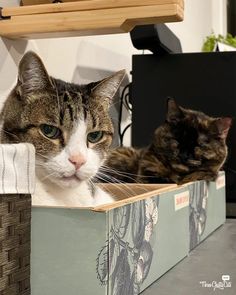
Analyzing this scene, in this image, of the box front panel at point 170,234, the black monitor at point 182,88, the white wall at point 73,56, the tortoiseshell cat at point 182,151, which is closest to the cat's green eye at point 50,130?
the box front panel at point 170,234

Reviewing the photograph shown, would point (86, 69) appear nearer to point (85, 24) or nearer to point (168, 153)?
point (168, 153)

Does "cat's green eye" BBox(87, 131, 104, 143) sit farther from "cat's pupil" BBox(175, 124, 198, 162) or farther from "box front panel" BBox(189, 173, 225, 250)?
"cat's pupil" BBox(175, 124, 198, 162)

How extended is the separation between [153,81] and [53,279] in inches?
40.7

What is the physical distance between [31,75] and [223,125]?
77 centimetres

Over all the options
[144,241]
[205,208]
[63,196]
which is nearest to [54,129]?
[63,196]

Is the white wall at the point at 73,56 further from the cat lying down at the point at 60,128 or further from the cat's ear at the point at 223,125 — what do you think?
the cat's ear at the point at 223,125

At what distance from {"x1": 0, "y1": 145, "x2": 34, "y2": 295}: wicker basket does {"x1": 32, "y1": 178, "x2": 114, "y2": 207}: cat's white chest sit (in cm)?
7

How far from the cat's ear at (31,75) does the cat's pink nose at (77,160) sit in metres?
0.13

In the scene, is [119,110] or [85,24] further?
[119,110]

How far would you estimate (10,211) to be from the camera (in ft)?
1.98

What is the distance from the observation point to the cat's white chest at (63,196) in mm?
728

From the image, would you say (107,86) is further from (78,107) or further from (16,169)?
(16,169)

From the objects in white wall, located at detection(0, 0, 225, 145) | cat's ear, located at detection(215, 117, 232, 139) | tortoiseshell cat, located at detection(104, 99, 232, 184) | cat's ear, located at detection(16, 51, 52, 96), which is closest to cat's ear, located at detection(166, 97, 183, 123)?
tortoiseshell cat, located at detection(104, 99, 232, 184)

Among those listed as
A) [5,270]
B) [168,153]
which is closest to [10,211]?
[5,270]
